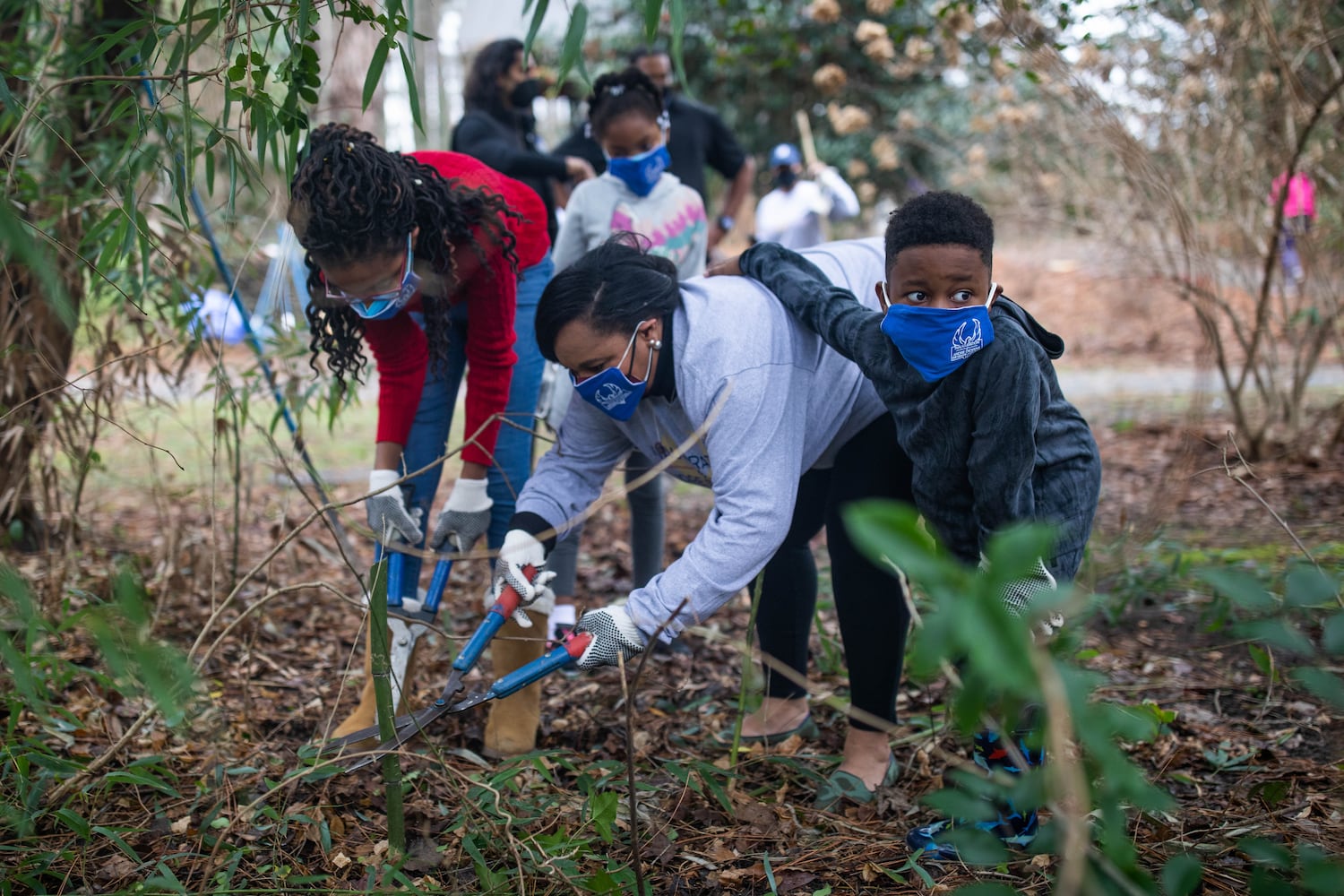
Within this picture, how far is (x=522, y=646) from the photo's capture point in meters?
2.30

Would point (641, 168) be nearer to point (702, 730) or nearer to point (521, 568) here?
point (521, 568)

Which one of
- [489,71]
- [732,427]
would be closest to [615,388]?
[732,427]

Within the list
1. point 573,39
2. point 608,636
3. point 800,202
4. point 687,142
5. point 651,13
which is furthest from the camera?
point 800,202

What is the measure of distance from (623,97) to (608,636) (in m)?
1.80

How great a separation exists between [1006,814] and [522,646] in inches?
42.1

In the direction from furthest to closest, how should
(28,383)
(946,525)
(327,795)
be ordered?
(28,383) → (327,795) → (946,525)

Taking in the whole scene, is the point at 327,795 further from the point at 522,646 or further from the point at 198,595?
the point at 198,595

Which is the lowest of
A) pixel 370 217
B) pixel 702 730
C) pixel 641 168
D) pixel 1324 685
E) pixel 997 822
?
pixel 702 730

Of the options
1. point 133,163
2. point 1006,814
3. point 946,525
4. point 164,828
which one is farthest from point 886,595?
point 133,163

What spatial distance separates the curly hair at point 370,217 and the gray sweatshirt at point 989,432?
736mm

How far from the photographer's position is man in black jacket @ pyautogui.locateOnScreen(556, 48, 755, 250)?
12.7 ft

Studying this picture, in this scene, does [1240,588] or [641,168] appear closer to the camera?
[1240,588]

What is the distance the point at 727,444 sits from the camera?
5.82 ft

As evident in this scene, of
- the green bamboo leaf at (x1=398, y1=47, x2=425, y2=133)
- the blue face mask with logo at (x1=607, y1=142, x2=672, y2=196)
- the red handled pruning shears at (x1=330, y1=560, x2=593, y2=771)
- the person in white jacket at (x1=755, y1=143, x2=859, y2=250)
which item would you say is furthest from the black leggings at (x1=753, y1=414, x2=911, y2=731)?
the person in white jacket at (x1=755, y1=143, x2=859, y2=250)
